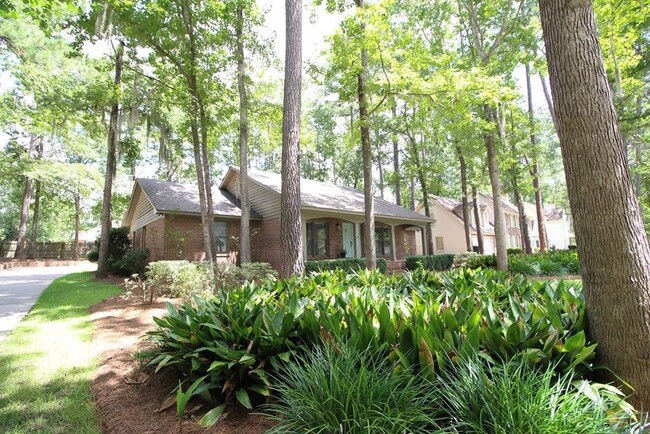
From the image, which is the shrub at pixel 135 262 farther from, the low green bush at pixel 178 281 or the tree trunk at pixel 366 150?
the tree trunk at pixel 366 150

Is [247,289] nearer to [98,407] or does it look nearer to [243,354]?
[243,354]

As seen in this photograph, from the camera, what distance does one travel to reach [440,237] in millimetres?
33125

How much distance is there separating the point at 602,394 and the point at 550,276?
11.9 metres

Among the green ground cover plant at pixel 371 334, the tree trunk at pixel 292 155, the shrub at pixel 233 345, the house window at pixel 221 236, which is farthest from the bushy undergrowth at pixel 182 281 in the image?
the house window at pixel 221 236

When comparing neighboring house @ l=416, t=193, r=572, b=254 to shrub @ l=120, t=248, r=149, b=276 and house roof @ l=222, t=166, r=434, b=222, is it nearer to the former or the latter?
house roof @ l=222, t=166, r=434, b=222

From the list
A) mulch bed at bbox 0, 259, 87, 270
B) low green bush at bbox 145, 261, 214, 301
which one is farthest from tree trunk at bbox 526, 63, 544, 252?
mulch bed at bbox 0, 259, 87, 270

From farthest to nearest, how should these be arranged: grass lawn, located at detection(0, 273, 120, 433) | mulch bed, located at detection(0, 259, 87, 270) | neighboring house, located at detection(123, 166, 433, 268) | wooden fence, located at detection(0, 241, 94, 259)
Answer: wooden fence, located at detection(0, 241, 94, 259) < mulch bed, located at detection(0, 259, 87, 270) < neighboring house, located at detection(123, 166, 433, 268) < grass lawn, located at detection(0, 273, 120, 433)

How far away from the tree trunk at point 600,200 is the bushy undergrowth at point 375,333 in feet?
0.83

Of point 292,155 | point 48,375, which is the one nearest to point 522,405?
point 48,375

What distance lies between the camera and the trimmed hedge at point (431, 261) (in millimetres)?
17627

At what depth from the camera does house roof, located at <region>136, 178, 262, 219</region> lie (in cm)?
1395

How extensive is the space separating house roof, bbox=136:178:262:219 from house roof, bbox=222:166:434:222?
60.7 inches

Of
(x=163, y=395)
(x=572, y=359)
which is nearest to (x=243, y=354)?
(x=163, y=395)

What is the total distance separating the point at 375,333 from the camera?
2.53m
